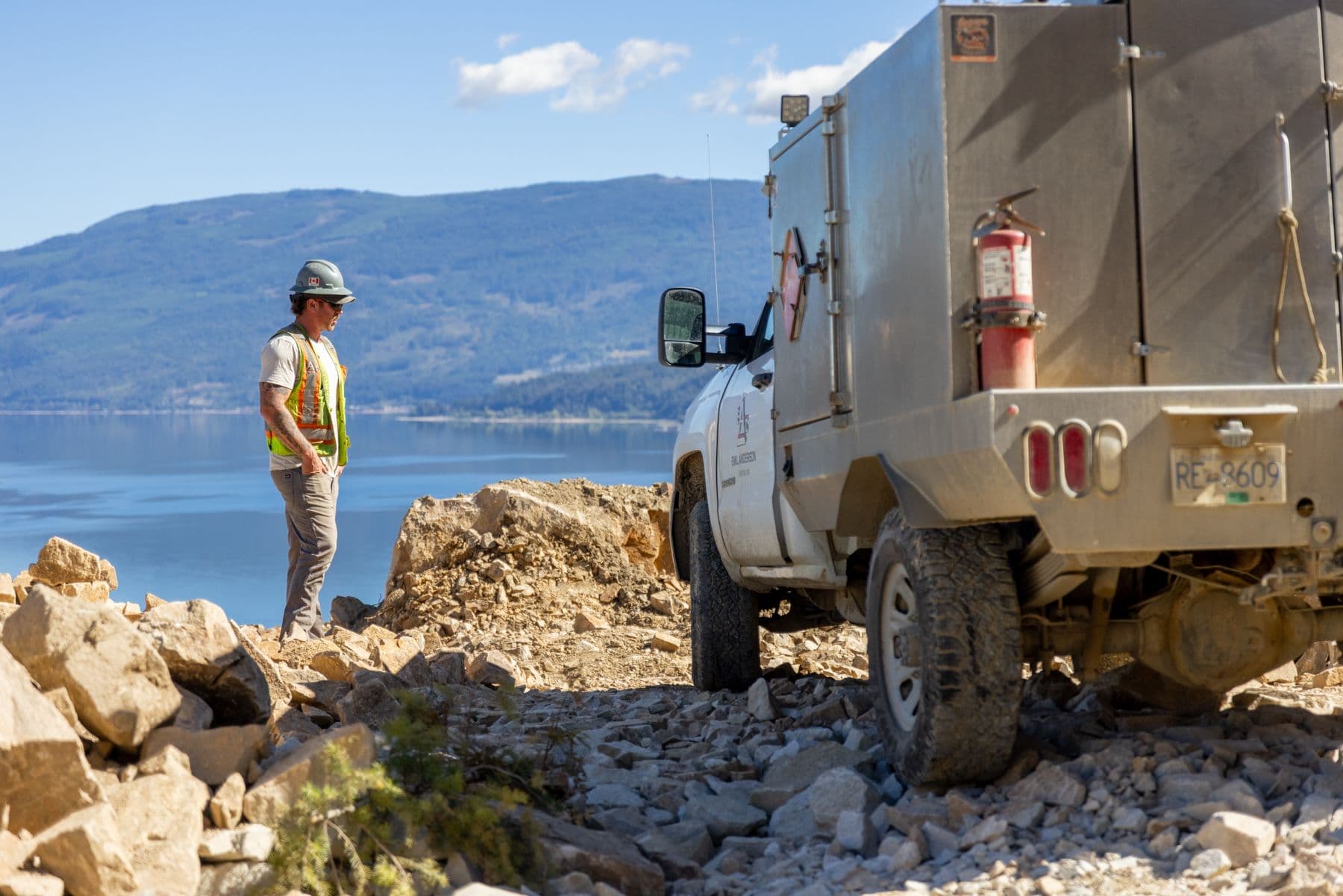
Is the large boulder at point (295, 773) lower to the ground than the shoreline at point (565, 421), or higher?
lower

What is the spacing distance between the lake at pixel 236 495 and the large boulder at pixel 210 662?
22.4 feet

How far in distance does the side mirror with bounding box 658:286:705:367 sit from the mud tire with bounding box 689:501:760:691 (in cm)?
90

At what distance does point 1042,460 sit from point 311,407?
17.4 ft

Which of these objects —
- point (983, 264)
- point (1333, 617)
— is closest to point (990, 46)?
point (983, 264)

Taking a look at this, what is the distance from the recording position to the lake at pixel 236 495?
1264 inches

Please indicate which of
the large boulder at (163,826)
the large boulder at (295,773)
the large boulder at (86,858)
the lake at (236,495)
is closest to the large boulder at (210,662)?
the large boulder at (295,773)

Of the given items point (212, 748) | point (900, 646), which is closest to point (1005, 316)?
point (900, 646)

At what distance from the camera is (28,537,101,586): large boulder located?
30.6 feet

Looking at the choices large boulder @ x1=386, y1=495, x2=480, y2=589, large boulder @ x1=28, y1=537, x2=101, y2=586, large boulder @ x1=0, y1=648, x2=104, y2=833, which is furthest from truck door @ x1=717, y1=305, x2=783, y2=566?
large boulder @ x1=386, y1=495, x2=480, y2=589

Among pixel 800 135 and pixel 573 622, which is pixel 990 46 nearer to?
pixel 800 135

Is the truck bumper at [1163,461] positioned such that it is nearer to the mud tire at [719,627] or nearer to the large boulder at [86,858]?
the large boulder at [86,858]

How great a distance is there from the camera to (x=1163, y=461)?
4.35m

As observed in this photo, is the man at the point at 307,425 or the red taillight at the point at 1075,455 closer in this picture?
the red taillight at the point at 1075,455

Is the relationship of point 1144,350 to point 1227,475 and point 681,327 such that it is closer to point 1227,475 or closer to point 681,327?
point 1227,475
